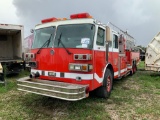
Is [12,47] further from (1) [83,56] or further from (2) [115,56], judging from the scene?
(1) [83,56]

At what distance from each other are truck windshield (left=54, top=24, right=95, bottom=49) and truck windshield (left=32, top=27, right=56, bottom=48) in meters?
0.22

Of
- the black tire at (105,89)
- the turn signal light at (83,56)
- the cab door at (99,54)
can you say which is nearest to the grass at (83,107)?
the black tire at (105,89)

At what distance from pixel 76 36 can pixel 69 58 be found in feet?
1.99

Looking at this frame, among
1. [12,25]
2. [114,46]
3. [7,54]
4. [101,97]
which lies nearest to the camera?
[101,97]

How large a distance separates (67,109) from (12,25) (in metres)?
6.76

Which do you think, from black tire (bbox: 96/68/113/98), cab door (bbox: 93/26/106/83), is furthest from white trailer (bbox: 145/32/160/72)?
cab door (bbox: 93/26/106/83)

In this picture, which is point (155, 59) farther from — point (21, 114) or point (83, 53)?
point (21, 114)

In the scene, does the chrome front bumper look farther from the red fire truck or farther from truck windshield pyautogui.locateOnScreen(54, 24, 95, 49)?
truck windshield pyautogui.locateOnScreen(54, 24, 95, 49)

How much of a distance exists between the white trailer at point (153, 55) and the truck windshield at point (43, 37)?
721cm

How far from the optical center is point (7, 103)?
586 cm

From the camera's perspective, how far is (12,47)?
12.1 metres

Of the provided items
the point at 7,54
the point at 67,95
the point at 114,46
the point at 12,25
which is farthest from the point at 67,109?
the point at 7,54

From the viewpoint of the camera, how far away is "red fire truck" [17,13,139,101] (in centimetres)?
465

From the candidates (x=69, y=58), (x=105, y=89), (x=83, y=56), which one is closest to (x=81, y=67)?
(x=83, y=56)
